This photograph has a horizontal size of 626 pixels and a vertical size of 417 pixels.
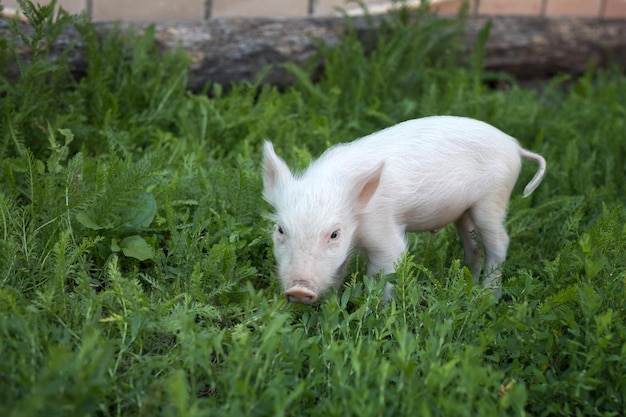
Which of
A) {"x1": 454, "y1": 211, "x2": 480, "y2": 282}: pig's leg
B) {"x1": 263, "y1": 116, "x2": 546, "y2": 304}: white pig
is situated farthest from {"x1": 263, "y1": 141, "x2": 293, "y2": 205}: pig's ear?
{"x1": 454, "y1": 211, "x2": 480, "y2": 282}: pig's leg

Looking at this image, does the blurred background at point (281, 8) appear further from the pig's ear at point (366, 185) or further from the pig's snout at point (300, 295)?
the pig's snout at point (300, 295)

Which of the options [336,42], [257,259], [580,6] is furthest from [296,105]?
[580,6]

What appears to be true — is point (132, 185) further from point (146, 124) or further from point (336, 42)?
point (336, 42)

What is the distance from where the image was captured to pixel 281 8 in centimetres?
632

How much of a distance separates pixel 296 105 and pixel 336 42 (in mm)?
910

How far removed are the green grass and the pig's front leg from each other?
0.15 meters

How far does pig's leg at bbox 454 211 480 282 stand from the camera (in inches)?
160

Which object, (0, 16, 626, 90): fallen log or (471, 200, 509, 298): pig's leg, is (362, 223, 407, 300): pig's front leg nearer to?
(471, 200, 509, 298): pig's leg

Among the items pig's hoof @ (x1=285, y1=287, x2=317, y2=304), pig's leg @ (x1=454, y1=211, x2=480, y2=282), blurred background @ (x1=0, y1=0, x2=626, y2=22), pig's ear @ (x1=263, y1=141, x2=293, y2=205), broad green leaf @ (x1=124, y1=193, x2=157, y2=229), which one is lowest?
pig's leg @ (x1=454, y1=211, x2=480, y2=282)

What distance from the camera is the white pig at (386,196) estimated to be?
3176 mm

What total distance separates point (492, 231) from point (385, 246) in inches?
27.8

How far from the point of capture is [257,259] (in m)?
3.86

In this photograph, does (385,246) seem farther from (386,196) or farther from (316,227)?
(316,227)

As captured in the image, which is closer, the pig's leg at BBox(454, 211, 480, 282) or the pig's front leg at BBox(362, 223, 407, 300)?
the pig's front leg at BBox(362, 223, 407, 300)
